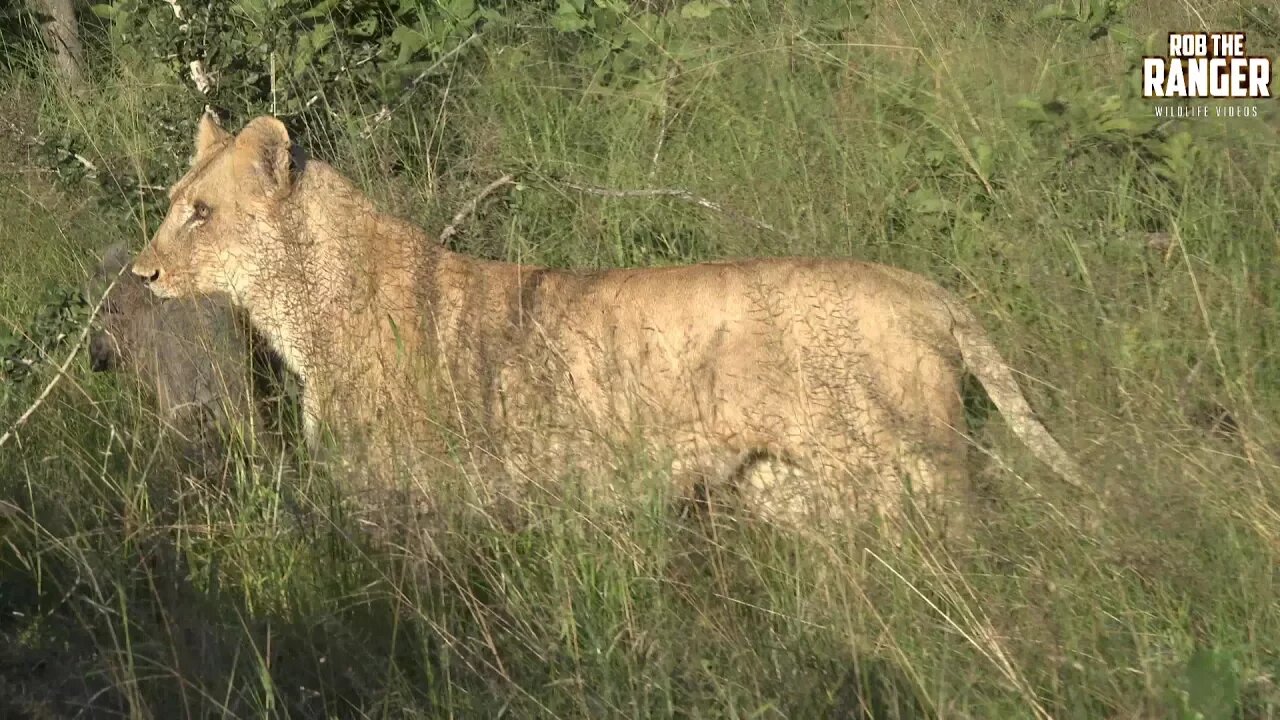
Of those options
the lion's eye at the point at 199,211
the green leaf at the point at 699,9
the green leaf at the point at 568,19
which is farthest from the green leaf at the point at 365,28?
the lion's eye at the point at 199,211

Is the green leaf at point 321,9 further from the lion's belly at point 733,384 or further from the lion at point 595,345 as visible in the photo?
the lion's belly at point 733,384

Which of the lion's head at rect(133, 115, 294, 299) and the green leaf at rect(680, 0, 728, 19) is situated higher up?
the green leaf at rect(680, 0, 728, 19)

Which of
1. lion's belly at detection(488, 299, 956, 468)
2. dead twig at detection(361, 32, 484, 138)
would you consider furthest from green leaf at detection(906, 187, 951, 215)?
dead twig at detection(361, 32, 484, 138)

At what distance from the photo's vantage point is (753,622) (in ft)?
10.5

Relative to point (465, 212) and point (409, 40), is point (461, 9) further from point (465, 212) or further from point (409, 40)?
point (465, 212)

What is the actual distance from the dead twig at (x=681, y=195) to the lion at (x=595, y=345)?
0.75 meters

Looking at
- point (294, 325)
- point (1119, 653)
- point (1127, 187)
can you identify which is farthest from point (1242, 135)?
point (294, 325)

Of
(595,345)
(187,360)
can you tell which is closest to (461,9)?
(187,360)

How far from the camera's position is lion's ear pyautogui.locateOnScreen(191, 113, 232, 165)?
500 cm

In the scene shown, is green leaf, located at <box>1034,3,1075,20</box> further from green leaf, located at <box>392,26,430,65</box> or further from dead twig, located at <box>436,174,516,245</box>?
green leaf, located at <box>392,26,430,65</box>

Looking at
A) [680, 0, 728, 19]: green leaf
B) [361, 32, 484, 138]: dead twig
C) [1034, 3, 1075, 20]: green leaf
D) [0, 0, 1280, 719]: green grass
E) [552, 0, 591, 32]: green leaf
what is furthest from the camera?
[552, 0, 591, 32]: green leaf

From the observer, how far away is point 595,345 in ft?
13.8

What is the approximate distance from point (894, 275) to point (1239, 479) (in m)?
1.10

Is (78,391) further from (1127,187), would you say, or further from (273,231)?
(1127,187)
